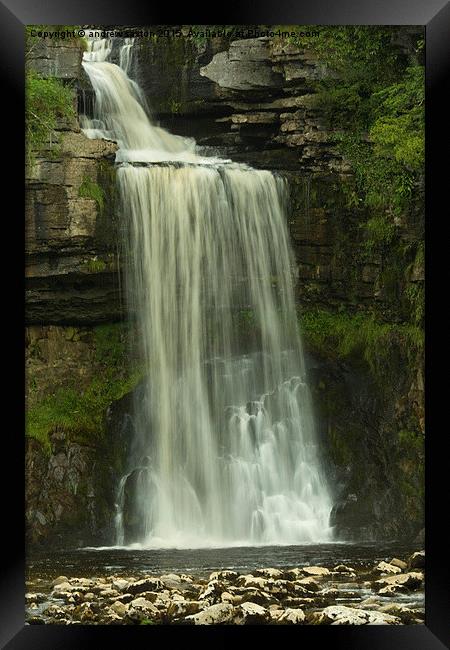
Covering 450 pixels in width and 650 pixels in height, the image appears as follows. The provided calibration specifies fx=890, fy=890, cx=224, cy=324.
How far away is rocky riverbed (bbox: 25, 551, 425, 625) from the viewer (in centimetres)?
732

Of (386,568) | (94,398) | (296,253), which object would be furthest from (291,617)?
(296,253)

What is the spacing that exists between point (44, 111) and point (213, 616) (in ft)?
18.5

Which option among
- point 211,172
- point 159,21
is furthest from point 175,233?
point 159,21

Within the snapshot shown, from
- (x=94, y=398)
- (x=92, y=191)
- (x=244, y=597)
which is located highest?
(x=92, y=191)

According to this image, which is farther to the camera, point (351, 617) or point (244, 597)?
point (244, 597)

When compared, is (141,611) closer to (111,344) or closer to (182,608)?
(182,608)

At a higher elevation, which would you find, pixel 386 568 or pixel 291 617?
pixel 386 568

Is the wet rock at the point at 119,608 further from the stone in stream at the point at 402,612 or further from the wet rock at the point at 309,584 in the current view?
the stone in stream at the point at 402,612

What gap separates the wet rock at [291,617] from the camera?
23.9 feet

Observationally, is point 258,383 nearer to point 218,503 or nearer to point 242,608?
point 218,503

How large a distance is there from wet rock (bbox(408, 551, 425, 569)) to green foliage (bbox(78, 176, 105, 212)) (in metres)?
5.10

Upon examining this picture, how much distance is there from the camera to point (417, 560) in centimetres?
826

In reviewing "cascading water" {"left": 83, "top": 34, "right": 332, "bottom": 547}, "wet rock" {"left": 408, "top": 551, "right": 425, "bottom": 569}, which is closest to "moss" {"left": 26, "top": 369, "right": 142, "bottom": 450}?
"cascading water" {"left": 83, "top": 34, "right": 332, "bottom": 547}

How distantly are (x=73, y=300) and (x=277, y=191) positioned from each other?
109 inches
